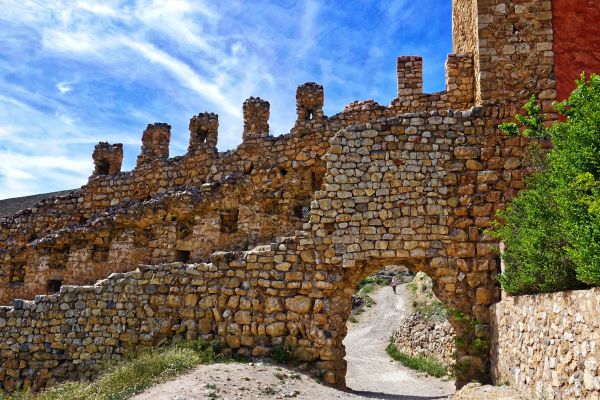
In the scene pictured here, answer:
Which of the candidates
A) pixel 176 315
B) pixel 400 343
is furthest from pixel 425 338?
pixel 176 315

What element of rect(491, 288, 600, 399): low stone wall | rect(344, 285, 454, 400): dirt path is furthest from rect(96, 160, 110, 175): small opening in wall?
rect(491, 288, 600, 399): low stone wall

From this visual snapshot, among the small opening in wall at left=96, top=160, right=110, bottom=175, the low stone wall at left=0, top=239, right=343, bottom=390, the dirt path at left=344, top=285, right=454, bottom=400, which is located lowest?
the dirt path at left=344, top=285, right=454, bottom=400

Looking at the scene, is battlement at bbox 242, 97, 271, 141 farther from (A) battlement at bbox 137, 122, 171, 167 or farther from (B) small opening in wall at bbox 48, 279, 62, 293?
(B) small opening in wall at bbox 48, 279, 62, 293

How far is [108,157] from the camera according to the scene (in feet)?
49.3

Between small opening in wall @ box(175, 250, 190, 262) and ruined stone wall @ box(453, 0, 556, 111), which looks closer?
ruined stone wall @ box(453, 0, 556, 111)

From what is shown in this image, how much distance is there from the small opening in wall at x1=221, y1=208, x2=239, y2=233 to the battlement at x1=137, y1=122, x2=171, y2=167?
3.00 meters

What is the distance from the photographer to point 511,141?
9.62 m

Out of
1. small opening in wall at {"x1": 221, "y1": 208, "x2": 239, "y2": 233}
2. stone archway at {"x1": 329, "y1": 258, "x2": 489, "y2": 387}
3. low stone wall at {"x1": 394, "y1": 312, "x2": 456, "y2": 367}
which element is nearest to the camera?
stone archway at {"x1": 329, "y1": 258, "x2": 489, "y2": 387}

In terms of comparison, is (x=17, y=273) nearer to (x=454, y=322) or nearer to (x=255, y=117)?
(x=255, y=117)

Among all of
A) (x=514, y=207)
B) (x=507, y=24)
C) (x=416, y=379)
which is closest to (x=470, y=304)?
(x=514, y=207)

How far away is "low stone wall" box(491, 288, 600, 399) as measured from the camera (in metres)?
4.51

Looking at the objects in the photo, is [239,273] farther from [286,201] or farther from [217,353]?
[286,201]

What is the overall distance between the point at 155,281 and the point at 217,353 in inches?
79.0

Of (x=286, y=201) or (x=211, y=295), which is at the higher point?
(x=286, y=201)
